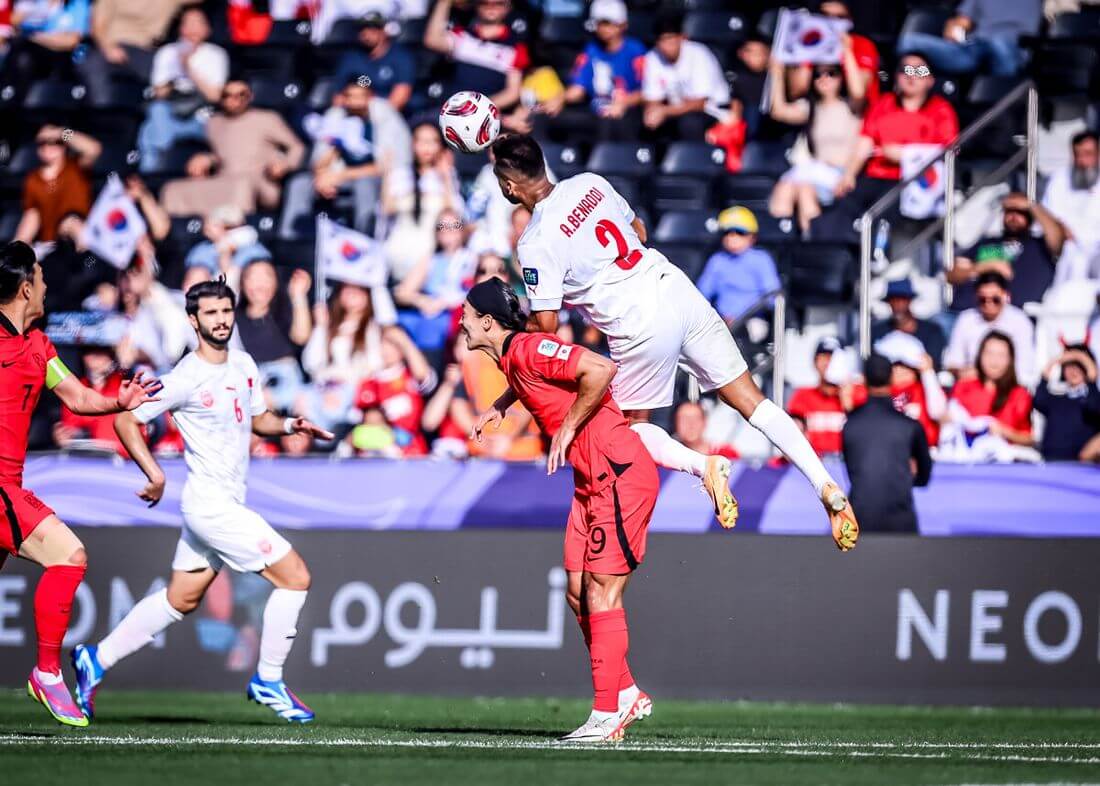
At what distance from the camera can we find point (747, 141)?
16.3m

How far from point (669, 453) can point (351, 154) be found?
26.6 feet

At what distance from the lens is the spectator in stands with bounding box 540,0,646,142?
16.4m

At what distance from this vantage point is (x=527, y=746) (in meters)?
7.89

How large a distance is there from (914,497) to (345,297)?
17.6ft

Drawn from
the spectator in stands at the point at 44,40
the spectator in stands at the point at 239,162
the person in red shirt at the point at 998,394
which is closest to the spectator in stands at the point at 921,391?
the person in red shirt at the point at 998,394

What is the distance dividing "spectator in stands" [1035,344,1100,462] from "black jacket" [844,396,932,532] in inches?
72.2

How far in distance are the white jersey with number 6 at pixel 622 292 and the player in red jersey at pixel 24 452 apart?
2014 mm

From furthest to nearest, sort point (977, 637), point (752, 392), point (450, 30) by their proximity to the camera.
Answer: point (450, 30) → point (977, 637) → point (752, 392)

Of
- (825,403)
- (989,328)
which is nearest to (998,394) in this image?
(989,328)

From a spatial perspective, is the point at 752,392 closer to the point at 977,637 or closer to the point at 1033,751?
the point at 1033,751

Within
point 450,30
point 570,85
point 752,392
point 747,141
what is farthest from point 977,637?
point 450,30

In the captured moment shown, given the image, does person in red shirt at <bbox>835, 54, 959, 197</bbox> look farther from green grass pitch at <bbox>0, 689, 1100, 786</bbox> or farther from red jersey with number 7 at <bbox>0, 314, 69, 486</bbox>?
red jersey with number 7 at <bbox>0, 314, 69, 486</bbox>

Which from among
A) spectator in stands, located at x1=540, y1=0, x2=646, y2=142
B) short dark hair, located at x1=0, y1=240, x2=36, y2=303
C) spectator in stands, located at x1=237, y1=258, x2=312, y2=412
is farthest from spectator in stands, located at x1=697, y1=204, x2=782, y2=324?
short dark hair, located at x1=0, y1=240, x2=36, y2=303

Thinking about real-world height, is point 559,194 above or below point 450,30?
below
